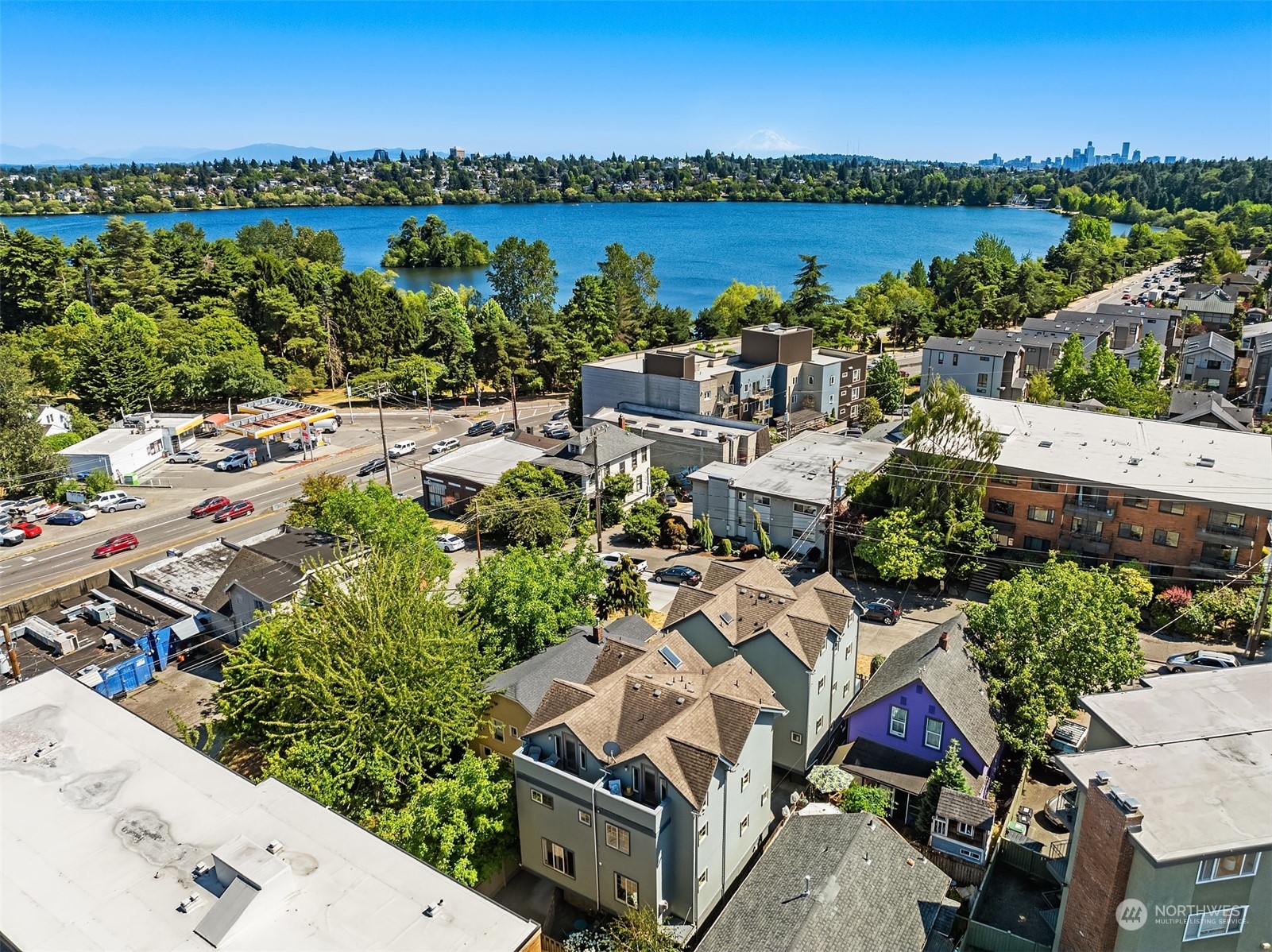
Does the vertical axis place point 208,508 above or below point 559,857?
below

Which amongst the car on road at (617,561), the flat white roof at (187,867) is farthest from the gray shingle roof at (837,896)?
the car on road at (617,561)

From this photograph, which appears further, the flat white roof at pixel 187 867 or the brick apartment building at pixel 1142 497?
the brick apartment building at pixel 1142 497

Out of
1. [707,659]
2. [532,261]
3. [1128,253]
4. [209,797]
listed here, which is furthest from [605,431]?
[1128,253]

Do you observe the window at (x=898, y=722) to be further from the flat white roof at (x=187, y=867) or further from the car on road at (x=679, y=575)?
the car on road at (x=679, y=575)

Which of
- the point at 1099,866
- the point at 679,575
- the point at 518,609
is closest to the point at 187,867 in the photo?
the point at 518,609

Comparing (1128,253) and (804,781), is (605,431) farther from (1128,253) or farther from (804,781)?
(1128,253)

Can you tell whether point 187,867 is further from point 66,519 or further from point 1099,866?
point 66,519
